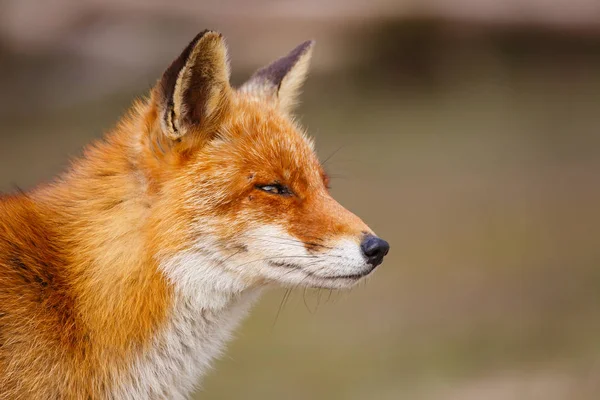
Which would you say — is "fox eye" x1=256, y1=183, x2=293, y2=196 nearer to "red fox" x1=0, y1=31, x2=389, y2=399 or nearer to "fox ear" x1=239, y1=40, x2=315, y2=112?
"red fox" x1=0, y1=31, x2=389, y2=399

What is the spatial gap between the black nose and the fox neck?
25.0 inches

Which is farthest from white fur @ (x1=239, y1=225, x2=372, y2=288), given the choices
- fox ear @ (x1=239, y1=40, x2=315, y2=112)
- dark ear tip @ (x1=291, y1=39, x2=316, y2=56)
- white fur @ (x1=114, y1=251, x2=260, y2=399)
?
dark ear tip @ (x1=291, y1=39, x2=316, y2=56)

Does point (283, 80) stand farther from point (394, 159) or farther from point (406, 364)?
point (394, 159)

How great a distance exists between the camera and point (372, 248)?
4.22 meters

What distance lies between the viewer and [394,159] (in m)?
13.1

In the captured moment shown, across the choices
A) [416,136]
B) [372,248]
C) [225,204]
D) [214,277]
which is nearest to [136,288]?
[214,277]

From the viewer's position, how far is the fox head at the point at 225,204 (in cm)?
423

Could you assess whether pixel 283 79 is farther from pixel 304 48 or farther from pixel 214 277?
pixel 214 277

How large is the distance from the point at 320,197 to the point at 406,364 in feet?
15.7

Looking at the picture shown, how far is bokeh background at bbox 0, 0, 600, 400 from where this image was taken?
9.71m

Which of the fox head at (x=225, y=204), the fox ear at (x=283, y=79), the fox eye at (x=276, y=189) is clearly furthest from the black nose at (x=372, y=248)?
the fox ear at (x=283, y=79)

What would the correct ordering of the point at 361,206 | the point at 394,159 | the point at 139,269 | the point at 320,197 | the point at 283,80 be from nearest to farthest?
the point at 139,269 → the point at 320,197 → the point at 283,80 → the point at 361,206 → the point at 394,159

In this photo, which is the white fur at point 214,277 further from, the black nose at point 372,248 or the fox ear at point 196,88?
the fox ear at point 196,88

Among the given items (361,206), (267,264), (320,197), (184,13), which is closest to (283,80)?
(320,197)
